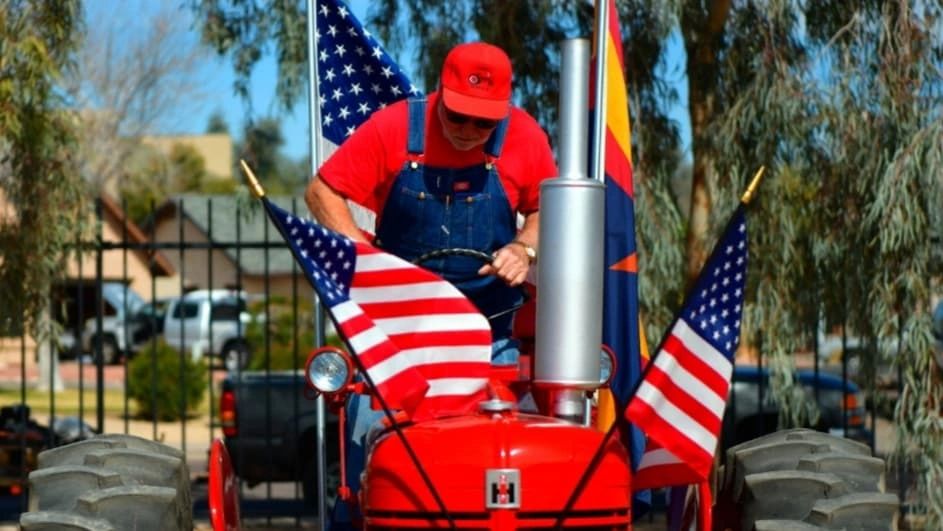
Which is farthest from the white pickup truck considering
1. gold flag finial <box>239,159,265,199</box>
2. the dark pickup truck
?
gold flag finial <box>239,159,265,199</box>

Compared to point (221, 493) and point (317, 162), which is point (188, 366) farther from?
point (221, 493)

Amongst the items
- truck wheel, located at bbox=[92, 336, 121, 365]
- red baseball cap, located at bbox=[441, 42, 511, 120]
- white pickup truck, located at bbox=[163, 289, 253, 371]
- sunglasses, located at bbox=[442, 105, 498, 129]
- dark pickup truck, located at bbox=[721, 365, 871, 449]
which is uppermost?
red baseball cap, located at bbox=[441, 42, 511, 120]

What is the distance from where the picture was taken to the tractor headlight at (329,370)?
559 centimetres

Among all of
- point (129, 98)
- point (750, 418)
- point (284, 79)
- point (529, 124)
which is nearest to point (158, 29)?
point (129, 98)

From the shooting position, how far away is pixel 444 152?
21.0ft

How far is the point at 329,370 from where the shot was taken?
Answer: 5602 mm

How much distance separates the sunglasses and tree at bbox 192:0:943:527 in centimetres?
491

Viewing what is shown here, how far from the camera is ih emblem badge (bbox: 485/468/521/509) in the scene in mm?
4914

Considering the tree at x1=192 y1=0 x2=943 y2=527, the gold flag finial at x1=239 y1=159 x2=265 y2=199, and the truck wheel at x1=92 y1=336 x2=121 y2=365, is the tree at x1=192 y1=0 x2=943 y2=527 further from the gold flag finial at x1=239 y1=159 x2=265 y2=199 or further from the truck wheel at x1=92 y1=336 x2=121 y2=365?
the truck wheel at x1=92 y1=336 x2=121 y2=365

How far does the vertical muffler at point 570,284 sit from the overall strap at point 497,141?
127 cm

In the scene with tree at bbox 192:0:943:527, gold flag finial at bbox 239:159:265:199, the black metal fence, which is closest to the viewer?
gold flag finial at bbox 239:159:265:199

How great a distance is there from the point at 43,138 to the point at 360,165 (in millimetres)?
6048

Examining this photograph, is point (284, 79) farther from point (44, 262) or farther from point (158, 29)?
point (158, 29)

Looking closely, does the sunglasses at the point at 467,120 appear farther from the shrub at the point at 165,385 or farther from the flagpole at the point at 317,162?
the shrub at the point at 165,385
